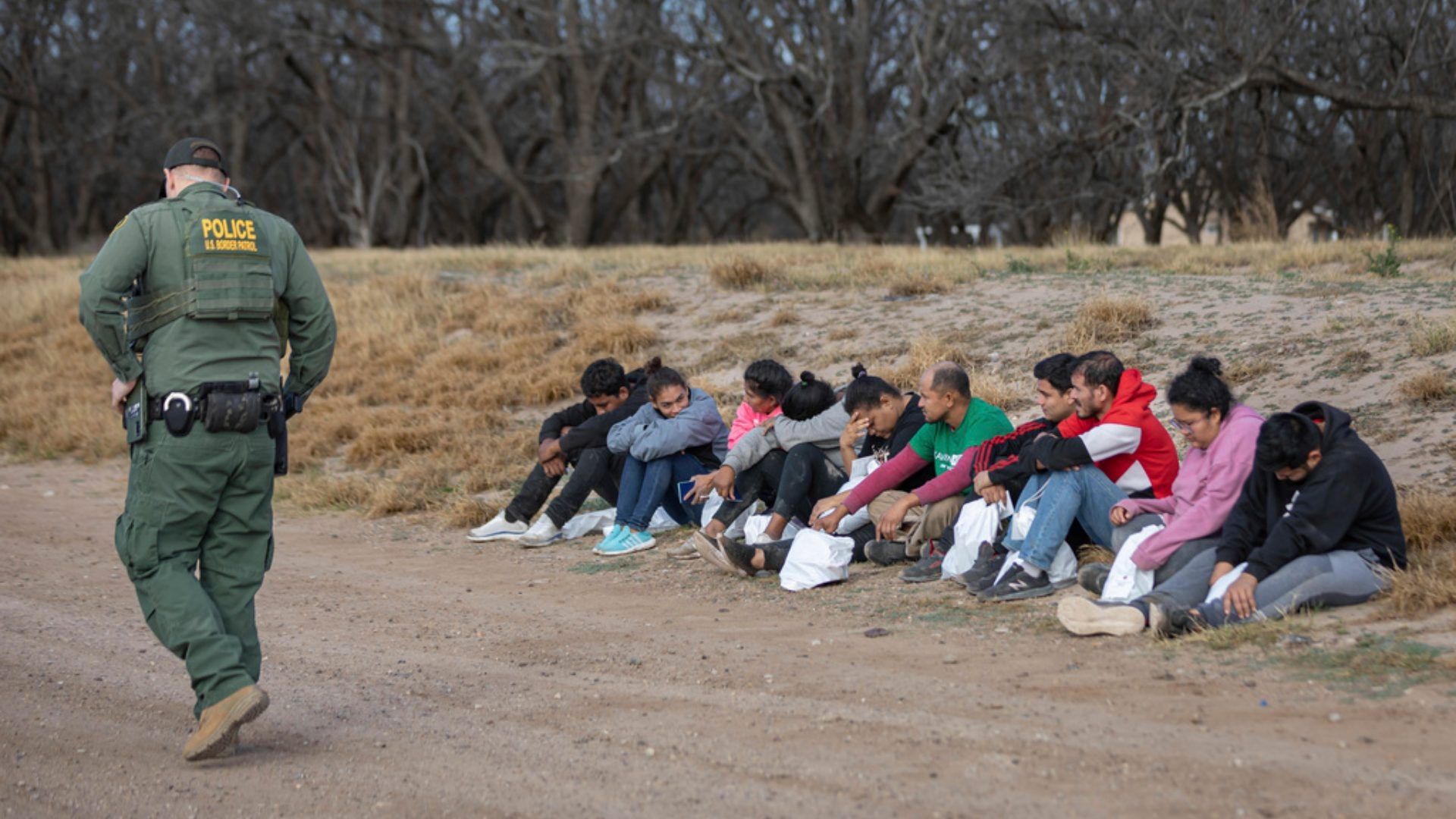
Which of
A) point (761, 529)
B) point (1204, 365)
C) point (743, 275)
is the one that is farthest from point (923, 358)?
point (1204, 365)

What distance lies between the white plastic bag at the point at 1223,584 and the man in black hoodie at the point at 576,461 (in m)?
4.22

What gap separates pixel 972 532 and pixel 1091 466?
67cm

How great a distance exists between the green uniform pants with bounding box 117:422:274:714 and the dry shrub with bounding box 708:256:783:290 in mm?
9919

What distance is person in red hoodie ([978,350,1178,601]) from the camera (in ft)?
20.7

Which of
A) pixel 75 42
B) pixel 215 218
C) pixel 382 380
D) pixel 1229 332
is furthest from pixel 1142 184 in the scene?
pixel 75 42

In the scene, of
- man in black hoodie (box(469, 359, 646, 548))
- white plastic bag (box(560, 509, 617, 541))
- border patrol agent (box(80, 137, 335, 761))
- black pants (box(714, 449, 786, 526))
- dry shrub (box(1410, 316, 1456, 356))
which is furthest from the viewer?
white plastic bag (box(560, 509, 617, 541))

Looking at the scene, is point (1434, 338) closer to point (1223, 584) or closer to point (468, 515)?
point (1223, 584)

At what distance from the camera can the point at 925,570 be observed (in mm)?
6887

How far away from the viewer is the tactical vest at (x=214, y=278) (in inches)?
183

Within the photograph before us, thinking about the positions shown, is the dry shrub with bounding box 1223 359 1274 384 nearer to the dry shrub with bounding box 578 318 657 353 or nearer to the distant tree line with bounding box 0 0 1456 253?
the dry shrub with bounding box 578 318 657 353

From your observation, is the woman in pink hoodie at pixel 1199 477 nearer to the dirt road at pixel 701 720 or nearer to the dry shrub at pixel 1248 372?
the dirt road at pixel 701 720

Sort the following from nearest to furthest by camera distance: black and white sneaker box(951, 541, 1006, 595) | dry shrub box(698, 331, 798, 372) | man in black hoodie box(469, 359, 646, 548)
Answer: black and white sneaker box(951, 541, 1006, 595), man in black hoodie box(469, 359, 646, 548), dry shrub box(698, 331, 798, 372)

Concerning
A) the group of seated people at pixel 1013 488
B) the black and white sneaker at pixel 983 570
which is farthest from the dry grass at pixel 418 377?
the black and white sneaker at pixel 983 570

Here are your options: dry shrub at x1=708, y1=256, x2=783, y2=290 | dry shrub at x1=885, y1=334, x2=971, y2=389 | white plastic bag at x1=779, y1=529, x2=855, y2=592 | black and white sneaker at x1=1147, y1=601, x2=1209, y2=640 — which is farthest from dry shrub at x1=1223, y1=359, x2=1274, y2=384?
dry shrub at x1=708, y1=256, x2=783, y2=290
